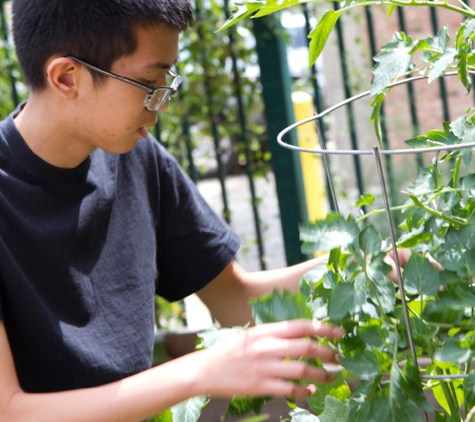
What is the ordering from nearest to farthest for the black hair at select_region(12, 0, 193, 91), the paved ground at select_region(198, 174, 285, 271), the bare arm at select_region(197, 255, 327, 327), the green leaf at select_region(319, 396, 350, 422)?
the green leaf at select_region(319, 396, 350, 422)
the black hair at select_region(12, 0, 193, 91)
the bare arm at select_region(197, 255, 327, 327)
the paved ground at select_region(198, 174, 285, 271)

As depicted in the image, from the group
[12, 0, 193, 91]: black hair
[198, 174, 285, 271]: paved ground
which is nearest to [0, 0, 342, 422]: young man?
[12, 0, 193, 91]: black hair

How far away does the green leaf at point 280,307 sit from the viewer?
805 mm

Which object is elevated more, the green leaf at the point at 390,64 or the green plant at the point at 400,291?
the green leaf at the point at 390,64

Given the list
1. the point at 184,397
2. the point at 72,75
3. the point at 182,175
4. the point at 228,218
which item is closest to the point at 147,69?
the point at 72,75

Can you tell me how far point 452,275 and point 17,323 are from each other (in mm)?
852

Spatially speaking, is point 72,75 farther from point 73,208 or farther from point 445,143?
point 445,143

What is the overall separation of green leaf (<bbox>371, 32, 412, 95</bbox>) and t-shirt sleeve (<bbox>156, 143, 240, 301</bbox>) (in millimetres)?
926

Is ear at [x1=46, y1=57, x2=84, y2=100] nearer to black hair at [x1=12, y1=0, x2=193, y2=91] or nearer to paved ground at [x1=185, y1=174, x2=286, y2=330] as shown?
black hair at [x1=12, y1=0, x2=193, y2=91]

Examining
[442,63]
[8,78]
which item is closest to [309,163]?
[8,78]

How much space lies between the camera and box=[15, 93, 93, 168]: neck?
1.43 meters

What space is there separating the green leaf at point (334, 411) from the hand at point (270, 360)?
0.08 feet

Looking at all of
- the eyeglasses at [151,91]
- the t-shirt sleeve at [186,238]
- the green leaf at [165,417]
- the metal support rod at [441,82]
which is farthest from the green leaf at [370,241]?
the metal support rod at [441,82]

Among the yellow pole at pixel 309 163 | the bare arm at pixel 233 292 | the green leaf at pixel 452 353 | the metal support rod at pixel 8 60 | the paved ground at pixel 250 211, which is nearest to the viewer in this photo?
the green leaf at pixel 452 353

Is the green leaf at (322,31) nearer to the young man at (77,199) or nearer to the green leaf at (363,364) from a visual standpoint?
the green leaf at (363,364)
